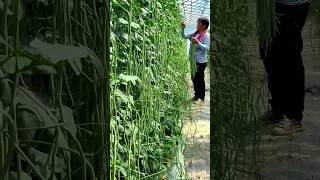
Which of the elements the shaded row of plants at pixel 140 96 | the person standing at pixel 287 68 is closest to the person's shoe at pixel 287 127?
the person standing at pixel 287 68

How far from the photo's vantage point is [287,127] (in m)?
1.46

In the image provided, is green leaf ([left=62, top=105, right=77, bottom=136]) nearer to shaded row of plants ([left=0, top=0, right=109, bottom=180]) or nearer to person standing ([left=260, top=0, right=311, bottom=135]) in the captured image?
shaded row of plants ([left=0, top=0, right=109, bottom=180])

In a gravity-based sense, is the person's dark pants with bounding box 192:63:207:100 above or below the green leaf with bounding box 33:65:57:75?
below

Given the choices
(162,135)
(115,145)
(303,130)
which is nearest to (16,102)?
(115,145)

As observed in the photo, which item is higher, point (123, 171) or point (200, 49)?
point (200, 49)

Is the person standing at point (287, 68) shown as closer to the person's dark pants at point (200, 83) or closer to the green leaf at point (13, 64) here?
the green leaf at point (13, 64)

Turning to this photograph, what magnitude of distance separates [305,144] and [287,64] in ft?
0.76

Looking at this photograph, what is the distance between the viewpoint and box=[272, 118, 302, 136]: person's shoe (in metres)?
1.45

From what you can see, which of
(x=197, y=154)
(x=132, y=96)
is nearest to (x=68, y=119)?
(x=132, y=96)

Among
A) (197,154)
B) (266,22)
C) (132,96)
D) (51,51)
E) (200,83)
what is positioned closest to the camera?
(51,51)

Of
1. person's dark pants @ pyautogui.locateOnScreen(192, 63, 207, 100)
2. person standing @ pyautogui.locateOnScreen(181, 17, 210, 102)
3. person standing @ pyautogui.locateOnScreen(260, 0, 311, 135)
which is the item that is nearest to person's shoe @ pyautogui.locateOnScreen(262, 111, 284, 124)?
person standing @ pyautogui.locateOnScreen(260, 0, 311, 135)

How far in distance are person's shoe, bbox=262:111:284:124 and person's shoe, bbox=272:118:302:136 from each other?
0.02 m

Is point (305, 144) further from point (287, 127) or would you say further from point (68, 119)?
point (68, 119)

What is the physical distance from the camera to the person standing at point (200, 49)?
2242 millimetres
